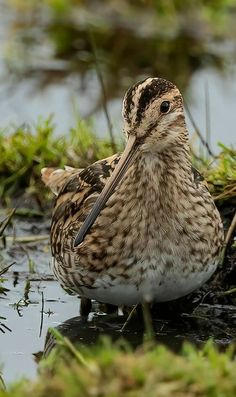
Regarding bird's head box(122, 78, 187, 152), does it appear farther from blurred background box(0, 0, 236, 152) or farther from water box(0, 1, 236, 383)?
blurred background box(0, 0, 236, 152)

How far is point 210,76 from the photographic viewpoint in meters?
10.5

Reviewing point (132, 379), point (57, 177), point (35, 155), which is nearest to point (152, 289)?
point (57, 177)

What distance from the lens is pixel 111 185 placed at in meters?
5.38

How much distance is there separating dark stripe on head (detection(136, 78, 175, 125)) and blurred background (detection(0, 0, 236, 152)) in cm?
319

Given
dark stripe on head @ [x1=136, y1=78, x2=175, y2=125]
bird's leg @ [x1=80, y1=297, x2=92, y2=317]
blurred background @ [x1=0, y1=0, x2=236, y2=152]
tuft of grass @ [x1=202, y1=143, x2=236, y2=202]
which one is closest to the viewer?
dark stripe on head @ [x1=136, y1=78, x2=175, y2=125]

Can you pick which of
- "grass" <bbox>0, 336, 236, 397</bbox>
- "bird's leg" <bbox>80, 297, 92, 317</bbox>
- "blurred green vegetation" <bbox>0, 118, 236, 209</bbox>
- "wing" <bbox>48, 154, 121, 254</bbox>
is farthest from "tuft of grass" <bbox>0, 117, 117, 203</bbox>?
"grass" <bbox>0, 336, 236, 397</bbox>

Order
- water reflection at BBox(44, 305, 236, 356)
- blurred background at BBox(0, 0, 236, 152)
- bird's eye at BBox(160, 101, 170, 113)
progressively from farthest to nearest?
blurred background at BBox(0, 0, 236, 152) < water reflection at BBox(44, 305, 236, 356) < bird's eye at BBox(160, 101, 170, 113)

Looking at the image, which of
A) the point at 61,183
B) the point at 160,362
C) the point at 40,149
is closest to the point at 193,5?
the point at 40,149

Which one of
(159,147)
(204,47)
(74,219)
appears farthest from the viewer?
(204,47)

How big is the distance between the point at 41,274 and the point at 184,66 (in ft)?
15.2

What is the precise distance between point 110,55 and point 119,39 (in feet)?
1.63

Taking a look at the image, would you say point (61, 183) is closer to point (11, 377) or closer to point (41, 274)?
point (41, 274)

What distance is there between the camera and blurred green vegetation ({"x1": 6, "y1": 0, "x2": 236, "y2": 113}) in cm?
1066

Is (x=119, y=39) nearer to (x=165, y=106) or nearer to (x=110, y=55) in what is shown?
(x=110, y=55)
